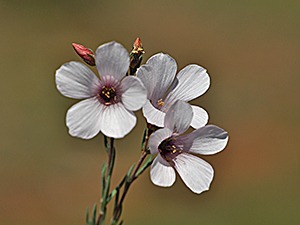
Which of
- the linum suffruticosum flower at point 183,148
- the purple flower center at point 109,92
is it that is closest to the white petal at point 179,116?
the linum suffruticosum flower at point 183,148

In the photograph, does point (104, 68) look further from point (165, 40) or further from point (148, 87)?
point (165, 40)

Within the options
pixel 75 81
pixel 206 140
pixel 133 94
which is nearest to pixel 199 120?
pixel 206 140

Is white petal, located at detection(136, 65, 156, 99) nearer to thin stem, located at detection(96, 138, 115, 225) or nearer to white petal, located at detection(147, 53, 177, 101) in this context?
white petal, located at detection(147, 53, 177, 101)

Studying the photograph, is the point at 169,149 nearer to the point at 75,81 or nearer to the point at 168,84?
the point at 168,84

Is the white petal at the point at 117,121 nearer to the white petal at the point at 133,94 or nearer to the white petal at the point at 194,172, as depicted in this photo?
the white petal at the point at 133,94

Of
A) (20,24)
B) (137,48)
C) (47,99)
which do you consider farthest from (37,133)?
(137,48)

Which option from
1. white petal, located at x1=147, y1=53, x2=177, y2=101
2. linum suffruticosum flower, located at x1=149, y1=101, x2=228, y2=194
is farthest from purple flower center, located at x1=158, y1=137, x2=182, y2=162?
white petal, located at x1=147, y1=53, x2=177, y2=101
